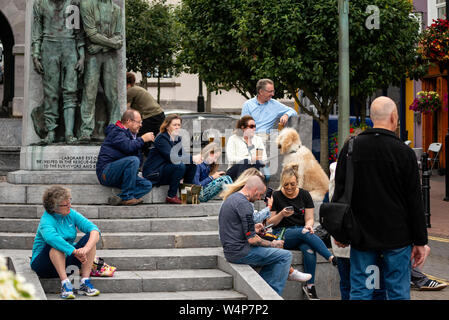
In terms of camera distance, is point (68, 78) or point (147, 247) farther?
point (68, 78)

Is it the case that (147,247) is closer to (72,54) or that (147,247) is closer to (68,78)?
(68,78)

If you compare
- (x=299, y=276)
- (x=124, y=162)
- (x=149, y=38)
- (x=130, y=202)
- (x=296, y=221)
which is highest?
(x=149, y=38)

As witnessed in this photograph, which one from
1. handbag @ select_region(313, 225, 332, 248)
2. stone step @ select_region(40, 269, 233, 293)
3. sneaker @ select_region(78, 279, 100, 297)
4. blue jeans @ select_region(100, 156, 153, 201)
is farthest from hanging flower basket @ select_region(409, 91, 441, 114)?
sneaker @ select_region(78, 279, 100, 297)

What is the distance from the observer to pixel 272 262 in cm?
815

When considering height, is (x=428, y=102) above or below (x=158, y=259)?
above

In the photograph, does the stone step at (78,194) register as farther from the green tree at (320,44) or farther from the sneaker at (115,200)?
the green tree at (320,44)

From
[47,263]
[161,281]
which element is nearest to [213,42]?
[161,281]

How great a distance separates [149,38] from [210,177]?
2290 cm

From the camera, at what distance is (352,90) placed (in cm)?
2289

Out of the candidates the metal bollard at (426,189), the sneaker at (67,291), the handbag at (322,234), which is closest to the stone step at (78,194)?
the handbag at (322,234)

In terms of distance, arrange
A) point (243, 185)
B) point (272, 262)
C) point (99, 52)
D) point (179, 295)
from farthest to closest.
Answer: point (99, 52), point (243, 185), point (272, 262), point (179, 295)

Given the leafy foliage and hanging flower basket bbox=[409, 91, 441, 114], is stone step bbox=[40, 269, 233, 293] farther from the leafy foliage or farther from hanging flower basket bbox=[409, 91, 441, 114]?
the leafy foliage
